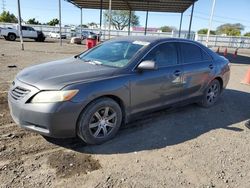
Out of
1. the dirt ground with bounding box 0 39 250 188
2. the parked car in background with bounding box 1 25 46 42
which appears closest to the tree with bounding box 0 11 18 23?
the parked car in background with bounding box 1 25 46 42

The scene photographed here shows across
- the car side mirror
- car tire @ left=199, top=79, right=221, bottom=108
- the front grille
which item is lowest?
car tire @ left=199, top=79, right=221, bottom=108

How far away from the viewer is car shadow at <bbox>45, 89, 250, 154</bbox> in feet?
12.5


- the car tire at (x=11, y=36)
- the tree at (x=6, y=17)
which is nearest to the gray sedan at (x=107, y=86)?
the car tire at (x=11, y=36)

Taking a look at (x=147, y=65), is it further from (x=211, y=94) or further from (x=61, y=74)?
(x=211, y=94)

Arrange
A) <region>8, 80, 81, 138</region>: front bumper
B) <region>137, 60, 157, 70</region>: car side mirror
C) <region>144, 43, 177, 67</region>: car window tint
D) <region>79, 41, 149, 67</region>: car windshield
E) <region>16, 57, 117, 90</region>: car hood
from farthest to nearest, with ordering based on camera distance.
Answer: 1. <region>144, 43, 177, 67</region>: car window tint
2. <region>79, 41, 149, 67</region>: car windshield
3. <region>137, 60, 157, 70</region>: car side mirror
4. <region>16, 57, 117, 90</region>: car hood
5. <region>8, 80, 81, 138</region>: front bumper

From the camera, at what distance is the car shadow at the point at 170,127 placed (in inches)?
150

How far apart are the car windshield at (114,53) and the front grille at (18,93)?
1364 millimetres

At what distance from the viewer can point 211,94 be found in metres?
5.95

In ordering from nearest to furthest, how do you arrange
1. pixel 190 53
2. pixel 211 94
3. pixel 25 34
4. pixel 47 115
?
pixel 47 115 → pixel 190 53 → pixel 211 94 → pixel 25 34

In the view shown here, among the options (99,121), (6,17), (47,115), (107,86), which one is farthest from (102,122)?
(6,17)

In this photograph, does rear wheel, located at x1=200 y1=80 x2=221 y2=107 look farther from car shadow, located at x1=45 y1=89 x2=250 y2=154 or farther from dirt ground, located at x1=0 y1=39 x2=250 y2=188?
dirt ground, located at x1=0 y1=39 x2=250 y2=188

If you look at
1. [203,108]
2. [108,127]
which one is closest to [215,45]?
[203,108]

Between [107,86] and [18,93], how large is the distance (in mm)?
1262

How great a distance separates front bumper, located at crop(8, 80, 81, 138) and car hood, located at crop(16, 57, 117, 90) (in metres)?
0.16
